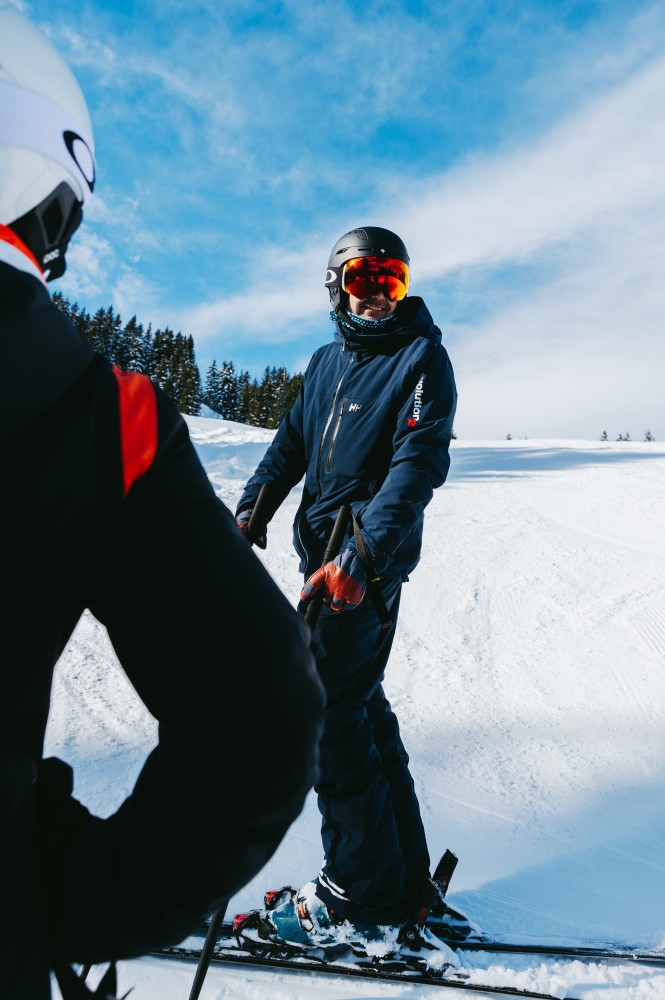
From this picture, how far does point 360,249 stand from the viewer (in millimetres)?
2639

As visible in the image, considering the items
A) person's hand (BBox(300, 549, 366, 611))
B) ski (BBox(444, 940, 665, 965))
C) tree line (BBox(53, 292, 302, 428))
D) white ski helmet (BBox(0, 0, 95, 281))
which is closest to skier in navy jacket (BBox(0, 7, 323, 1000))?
white ski helmet (BBox(0, 0, 95, 281))

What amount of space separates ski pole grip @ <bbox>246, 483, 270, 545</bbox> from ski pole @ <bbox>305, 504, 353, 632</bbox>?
47cm

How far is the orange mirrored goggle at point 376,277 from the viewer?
2564mm

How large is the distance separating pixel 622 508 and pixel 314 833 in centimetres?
701

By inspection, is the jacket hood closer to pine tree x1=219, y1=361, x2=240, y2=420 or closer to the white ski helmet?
the white ski helmet

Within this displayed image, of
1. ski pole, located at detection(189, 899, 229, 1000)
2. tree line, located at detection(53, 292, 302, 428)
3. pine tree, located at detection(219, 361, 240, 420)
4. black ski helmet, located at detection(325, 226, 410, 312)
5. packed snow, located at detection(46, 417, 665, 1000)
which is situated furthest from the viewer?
pine tree, located at detection(219, 361, 240, 420)

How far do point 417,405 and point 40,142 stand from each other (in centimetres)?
155

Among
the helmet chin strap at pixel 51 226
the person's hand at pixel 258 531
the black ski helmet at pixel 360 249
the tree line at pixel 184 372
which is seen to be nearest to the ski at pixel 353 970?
the person's hand at pixel 258 531

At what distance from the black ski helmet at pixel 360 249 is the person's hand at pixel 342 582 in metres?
1.19

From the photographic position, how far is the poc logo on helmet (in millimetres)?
2189

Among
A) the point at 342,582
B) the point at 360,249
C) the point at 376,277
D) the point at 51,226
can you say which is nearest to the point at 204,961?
the point at 342,582

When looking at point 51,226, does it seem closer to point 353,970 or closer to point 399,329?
point 399,329

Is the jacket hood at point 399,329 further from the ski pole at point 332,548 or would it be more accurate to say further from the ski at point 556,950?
the ski at point 556,950

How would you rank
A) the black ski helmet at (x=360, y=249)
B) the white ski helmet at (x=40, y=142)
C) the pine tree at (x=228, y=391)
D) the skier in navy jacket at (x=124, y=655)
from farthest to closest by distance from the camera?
the pine tree at (x=228, y=391) < the black ski helmet at (x=360, y=249) < the white ski helmet at (x=40, y=142) < the skier in navy jacket at (x=124, y=655)
